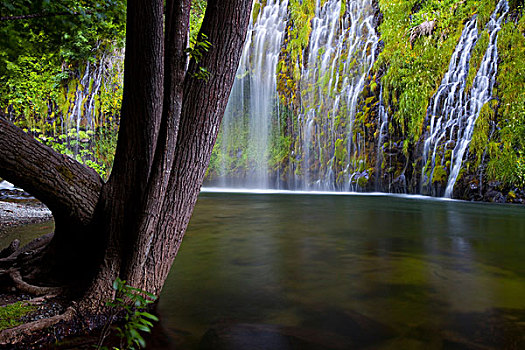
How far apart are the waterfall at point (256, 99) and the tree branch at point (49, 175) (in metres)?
20.3

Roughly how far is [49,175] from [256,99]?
22.3 metres

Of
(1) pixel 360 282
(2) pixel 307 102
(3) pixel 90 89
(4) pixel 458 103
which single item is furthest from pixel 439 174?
(3) pixel 90 89

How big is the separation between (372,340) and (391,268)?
1.94 metres

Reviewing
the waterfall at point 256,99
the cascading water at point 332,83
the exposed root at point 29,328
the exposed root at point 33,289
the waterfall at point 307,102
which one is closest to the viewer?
the exposed root at point 29,328

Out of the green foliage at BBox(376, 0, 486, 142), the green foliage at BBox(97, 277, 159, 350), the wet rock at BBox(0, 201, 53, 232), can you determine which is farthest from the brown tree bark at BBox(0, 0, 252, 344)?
the green foliage at BBox(376, 0, 486, 142)

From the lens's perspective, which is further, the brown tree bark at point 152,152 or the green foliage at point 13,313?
the brown tree bark at point 152,152

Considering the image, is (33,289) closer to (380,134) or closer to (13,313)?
(13,313)

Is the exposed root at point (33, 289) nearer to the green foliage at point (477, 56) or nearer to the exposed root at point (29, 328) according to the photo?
the exposed root at point (29, 328)

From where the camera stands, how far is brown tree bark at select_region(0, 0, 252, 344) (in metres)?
2.20

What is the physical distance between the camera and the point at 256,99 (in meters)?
24.0

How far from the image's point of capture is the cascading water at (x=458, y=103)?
12.5 meters

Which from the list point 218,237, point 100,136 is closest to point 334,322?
point 218,237

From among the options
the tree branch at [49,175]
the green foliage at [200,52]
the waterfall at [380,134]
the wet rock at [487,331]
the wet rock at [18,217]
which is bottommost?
the wet rock at [487,331]

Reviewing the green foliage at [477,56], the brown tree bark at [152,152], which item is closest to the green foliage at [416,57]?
the green foliage at [477,56]
